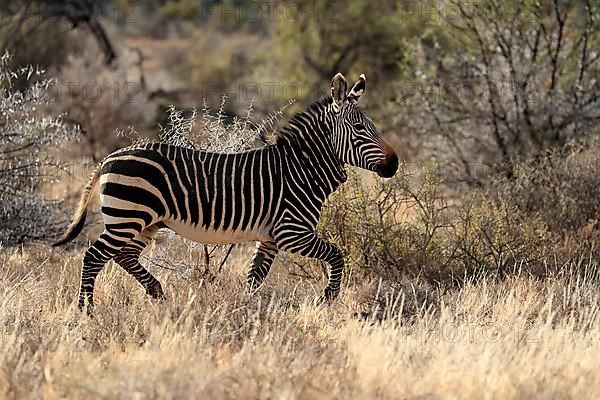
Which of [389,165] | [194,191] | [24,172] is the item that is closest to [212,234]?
[194,191]

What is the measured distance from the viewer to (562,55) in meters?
14.0

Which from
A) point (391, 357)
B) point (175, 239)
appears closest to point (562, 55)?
point (175, 239)

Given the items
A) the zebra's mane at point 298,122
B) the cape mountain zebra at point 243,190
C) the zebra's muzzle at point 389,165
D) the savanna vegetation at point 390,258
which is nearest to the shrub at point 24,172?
the savanna vegetation at point 390,258

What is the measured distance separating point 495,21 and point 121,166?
7.82 meters

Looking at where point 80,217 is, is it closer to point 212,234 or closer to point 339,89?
point 212,234

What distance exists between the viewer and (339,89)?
8.08m

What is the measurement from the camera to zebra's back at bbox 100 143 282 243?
24.4 feet

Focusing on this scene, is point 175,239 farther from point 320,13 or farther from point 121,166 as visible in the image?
point 320,13

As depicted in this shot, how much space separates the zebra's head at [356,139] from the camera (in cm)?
807

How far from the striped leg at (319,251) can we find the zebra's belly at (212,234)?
0.24 meters

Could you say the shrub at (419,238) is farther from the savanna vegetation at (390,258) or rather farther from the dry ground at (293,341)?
the dry ground at (293,341)

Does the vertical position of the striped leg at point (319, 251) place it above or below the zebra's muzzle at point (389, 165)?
below

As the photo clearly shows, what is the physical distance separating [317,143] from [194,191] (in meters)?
1.23

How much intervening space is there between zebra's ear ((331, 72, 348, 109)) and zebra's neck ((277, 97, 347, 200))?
0.12 meters
